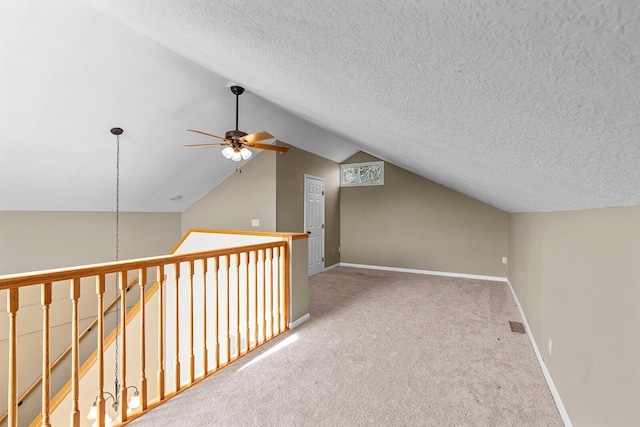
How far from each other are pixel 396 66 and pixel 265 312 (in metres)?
2.50

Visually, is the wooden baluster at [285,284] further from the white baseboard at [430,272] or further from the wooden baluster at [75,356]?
the white baseboard at [430,272]

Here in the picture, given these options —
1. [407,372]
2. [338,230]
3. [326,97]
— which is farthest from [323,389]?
[338,230]

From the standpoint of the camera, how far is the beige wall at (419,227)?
16.7ft

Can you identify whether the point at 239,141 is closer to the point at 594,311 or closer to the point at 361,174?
the point at 594,311

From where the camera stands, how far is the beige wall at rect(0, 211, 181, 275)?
3.95 metres

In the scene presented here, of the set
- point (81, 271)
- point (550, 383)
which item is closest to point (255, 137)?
point (81, 271)

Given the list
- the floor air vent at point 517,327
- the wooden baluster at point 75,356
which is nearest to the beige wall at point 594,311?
the floor air vent at point 517,327

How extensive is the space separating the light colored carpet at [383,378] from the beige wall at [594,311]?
0.35 metres

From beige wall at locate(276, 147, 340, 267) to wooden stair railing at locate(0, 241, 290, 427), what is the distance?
1.78m

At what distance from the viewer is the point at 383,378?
2092mm

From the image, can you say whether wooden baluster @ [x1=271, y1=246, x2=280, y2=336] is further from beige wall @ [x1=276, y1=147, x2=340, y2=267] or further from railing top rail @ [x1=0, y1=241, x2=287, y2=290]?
beige wall @ [x1=276, y1=147, x2=340, y2=267]

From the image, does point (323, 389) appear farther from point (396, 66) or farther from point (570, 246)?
point (396, 66)

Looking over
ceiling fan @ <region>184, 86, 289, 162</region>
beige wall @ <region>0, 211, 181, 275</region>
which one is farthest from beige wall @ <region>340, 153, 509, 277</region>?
beige wall @ <region>0, 211, 181, 275</region>

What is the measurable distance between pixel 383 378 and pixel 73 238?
16.3 ft
